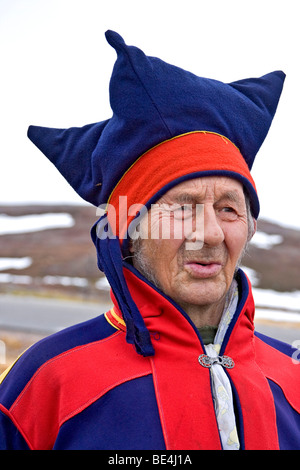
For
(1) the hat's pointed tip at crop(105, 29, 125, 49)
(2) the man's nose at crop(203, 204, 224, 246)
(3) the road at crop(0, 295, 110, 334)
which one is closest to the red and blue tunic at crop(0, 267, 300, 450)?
(2) the man's nose at crop(203, 204, 224, 246)

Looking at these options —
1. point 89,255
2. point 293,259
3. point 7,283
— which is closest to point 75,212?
point 89,255

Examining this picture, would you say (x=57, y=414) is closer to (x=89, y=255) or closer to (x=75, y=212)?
(x=89, y=255)

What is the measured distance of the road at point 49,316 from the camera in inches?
330

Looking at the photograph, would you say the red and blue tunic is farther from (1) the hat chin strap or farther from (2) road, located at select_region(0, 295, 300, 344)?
(2) road, located at select_region(0, 295, 300, 344)

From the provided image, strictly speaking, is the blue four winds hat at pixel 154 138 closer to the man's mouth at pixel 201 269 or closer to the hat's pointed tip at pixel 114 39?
the hat's pointed tip at pixel 114 39

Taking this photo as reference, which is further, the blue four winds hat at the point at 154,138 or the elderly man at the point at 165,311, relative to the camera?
the blue four winds hat at the point at 154,138

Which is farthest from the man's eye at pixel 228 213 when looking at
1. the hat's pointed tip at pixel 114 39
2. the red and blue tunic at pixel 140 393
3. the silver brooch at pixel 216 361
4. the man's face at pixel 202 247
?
the hat's pointed tip at pixel 114 39

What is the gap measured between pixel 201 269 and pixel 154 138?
460 millimetres

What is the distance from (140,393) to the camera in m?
1.57

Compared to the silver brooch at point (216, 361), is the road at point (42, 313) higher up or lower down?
lower down

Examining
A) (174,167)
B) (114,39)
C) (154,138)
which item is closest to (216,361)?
(174,167)

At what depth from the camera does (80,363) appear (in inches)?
65.1

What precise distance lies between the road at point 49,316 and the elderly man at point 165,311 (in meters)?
6.29

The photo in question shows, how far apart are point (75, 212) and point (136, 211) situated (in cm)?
1615
